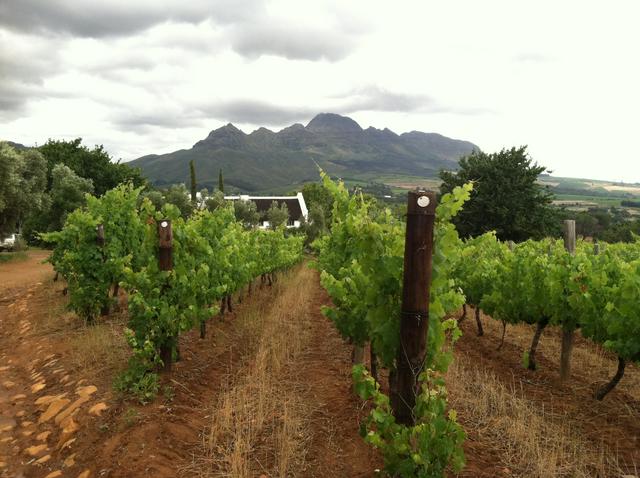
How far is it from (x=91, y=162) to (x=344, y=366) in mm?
45345

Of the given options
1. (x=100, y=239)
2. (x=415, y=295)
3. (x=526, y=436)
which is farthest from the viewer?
(x=100, y=239)

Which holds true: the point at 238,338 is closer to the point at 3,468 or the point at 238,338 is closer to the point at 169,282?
the point at 169,282

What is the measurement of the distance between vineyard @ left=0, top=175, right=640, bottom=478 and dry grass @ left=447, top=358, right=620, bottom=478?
30 millimetres

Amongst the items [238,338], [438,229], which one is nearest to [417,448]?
[438,229]

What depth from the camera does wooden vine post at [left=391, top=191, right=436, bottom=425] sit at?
3654 millimetres

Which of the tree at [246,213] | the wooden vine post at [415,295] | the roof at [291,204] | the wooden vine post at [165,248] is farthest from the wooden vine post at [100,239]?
the roof at [291,204]

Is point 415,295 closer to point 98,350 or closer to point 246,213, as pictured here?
point 98,350

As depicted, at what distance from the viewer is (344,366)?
8000mm

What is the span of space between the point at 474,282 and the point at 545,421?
563 cm

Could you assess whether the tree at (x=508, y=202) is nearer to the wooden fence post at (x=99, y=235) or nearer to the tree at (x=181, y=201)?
the tree at (x=181, y=201)

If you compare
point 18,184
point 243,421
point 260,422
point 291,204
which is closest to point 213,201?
point 18,184

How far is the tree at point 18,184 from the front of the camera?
2365cm

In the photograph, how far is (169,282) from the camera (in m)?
6.74

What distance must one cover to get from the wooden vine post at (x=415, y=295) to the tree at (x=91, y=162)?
1796 inches
